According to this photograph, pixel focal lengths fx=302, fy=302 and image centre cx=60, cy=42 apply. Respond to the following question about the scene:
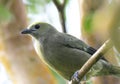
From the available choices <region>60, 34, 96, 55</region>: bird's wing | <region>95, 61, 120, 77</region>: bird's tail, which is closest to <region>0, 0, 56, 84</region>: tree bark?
<region>60, 34, 96, 55</region>: bird's wing

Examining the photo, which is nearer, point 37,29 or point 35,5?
point 35,5

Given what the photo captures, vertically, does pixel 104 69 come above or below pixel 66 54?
below

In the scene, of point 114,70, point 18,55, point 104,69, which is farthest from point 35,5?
point 114,70

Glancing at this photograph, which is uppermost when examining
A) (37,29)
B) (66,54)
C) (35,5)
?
(35,5)

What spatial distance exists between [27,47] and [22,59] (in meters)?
0.18

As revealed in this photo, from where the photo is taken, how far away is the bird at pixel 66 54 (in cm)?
373

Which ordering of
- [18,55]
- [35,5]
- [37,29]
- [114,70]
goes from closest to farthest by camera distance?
[114,70], [18,55], [35,5], [37,29]

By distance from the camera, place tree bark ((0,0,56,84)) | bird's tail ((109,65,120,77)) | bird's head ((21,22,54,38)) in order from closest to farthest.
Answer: bird's tail ((109,65,120,77))
tree bark ((0,0,56,84))
bird's head ((21,22,54,38))

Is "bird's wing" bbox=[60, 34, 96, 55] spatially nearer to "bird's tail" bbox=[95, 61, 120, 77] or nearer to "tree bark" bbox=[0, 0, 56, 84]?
"bird's tail" bbox=[95, 61, 120, 77]

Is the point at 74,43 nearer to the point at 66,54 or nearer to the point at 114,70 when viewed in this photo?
the point at 66,54

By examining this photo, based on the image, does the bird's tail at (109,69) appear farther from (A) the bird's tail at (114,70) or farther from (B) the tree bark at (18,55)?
(B) the tree bark at (18,55)

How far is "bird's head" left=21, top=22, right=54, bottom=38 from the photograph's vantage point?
4180 mm

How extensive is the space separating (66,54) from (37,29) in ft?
2.56

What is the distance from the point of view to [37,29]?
4.37 m
